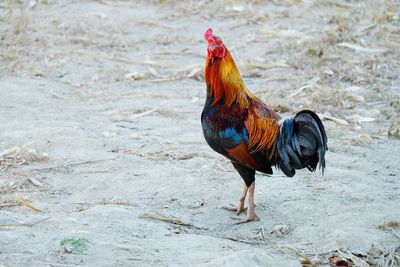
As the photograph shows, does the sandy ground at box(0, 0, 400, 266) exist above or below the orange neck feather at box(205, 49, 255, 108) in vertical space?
below

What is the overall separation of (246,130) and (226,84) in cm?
38

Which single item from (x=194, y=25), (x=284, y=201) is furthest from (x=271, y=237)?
(x=194, y=25)

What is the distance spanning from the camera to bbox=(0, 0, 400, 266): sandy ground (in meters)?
4.75

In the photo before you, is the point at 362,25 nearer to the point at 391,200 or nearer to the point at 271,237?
the point at 391,200

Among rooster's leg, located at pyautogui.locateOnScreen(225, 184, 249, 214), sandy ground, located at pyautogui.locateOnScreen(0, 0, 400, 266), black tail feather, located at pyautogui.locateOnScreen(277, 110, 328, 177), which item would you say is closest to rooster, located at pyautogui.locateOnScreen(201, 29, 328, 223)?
black tail feather, located at pyautogui.locateOnScreen(277, 110, 328, 177)

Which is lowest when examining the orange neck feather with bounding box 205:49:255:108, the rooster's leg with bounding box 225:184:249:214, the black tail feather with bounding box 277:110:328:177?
the rooster's leg with bounding box 225:184:249:214

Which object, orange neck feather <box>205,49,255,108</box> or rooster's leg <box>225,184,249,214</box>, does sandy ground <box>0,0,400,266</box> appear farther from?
orange neck feather <box>205,49,255,108</box>

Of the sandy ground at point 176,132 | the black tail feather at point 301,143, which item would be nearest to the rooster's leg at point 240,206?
the sandy ground at point 176,132

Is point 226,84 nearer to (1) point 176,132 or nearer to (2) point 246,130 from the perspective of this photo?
(2) point 246,130

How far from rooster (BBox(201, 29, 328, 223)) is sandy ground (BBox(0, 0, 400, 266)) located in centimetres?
45

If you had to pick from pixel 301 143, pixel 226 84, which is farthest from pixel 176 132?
pixel 301 143

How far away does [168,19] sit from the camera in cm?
1199

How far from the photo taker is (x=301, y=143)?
5.19 m

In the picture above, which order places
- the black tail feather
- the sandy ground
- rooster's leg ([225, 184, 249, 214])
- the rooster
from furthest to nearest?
rooster's leg ([225, 184, 249, 214]), the rooster, the black tail feather, the sandy ground
